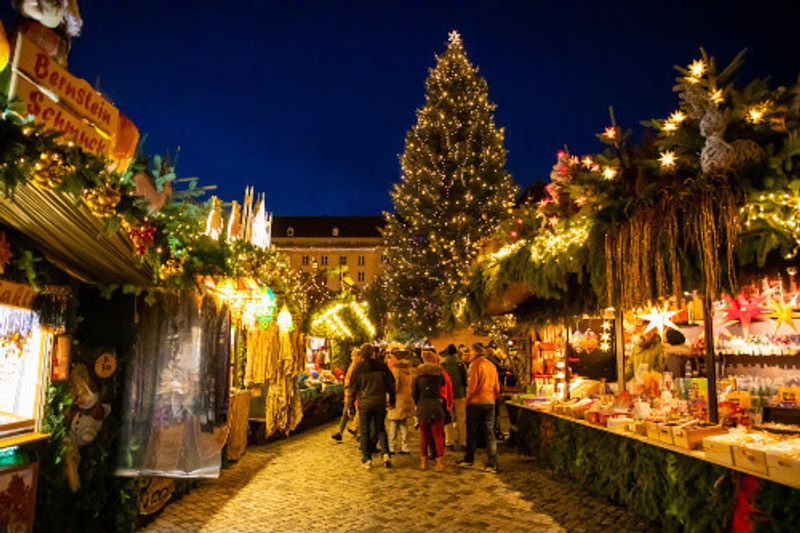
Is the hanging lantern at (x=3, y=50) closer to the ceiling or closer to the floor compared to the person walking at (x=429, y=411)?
closer to the ceiling

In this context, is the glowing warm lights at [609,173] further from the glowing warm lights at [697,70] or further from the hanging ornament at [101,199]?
the hanging ornament at [101,199]

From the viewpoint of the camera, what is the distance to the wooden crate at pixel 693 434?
5438 millimetres

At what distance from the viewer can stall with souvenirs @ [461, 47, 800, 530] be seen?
4590 mm

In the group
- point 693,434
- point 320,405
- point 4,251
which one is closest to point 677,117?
point 693,434

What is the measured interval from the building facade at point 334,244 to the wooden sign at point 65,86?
60.1 m

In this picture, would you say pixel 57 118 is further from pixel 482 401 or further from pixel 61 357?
pixel 482 401

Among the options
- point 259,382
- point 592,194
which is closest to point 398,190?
point 259,382

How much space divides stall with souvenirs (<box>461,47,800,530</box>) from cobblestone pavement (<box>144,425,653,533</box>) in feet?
2.03

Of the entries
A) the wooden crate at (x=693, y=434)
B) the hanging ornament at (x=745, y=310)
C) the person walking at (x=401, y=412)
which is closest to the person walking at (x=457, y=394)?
the person walking at (x=401, y=412)

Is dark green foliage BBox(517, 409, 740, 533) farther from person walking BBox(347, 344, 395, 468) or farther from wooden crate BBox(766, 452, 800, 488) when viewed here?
person walking BBox(347, 344, 395, 468)

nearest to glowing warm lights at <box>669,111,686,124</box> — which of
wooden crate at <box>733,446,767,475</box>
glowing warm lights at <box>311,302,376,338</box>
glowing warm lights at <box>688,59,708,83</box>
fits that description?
glowing warm lights at <box>688,59,708,83</box>

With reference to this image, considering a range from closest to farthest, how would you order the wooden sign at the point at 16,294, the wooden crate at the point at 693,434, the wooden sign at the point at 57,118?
the wooden sign at the point at 57,118
the wooden sign at the point at 16,294
the wooden crate at the point at 693,434

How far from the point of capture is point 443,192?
26562 mm

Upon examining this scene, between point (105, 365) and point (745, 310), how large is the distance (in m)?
9.02
